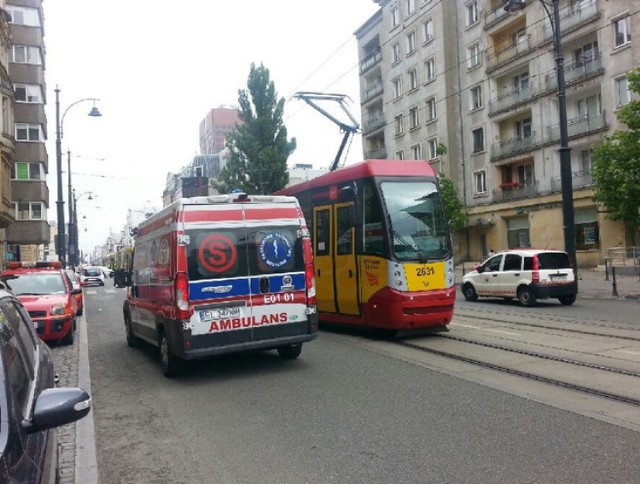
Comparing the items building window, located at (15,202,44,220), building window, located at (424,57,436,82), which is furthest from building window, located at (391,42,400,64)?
building window, located at (15,202,44,220)

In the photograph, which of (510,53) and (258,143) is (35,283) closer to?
(510,53)

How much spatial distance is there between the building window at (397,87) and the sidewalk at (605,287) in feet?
76.3

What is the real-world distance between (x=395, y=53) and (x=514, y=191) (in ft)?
58.1

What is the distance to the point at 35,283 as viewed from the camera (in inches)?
535

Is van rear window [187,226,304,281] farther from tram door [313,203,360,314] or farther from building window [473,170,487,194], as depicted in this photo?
building window [473,170,487,194]

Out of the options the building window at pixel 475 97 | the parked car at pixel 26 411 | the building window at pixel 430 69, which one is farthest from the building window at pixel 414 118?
the parked car at pixel 26 411

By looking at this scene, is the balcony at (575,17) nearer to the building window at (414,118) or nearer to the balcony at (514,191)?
the balcony at (514,191)

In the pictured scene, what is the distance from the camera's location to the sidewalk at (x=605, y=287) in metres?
19.0

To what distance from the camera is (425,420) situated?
5871 millimetres

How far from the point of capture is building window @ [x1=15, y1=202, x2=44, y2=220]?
3612 centimetres

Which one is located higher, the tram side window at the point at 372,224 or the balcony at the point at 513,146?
the balcony at the point at 513,146

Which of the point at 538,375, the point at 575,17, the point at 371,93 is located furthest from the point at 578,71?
the point at 538,375

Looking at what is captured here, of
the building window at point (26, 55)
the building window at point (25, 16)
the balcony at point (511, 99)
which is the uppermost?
the building window at point (25, 16)

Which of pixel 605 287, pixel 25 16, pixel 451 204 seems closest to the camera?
pixel 605 287
